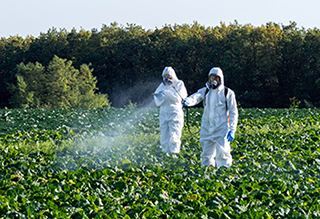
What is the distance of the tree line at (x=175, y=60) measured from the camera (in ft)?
133

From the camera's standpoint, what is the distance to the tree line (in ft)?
133

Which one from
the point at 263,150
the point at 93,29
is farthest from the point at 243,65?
the point at 263,150

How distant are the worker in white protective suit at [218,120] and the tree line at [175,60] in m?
28.0

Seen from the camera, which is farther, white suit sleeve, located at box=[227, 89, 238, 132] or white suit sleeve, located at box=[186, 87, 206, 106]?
white suit sleeve, located at box=[186, 87, 206, 106]

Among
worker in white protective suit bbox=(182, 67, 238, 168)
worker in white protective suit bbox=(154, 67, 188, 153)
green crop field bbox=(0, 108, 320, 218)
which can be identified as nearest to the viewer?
green crop field bbox=(0, 108, 320, 218)

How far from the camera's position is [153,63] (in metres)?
46.5

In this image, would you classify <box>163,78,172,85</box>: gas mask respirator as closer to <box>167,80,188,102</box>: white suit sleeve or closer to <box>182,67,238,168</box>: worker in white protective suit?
<box>167,80,188,102</box>: white suit sleeve

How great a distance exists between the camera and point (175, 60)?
148 feet

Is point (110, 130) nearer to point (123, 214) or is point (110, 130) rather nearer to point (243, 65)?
point (123, 214)

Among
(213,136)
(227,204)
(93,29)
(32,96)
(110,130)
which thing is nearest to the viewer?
(227,204)

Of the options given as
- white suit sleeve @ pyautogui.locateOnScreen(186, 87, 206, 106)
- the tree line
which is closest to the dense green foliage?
the tree line

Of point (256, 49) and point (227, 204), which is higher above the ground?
point (256, 49)

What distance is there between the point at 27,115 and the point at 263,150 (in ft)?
36.9

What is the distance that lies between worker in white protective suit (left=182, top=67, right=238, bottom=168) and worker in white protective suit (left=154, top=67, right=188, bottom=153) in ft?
7.30
